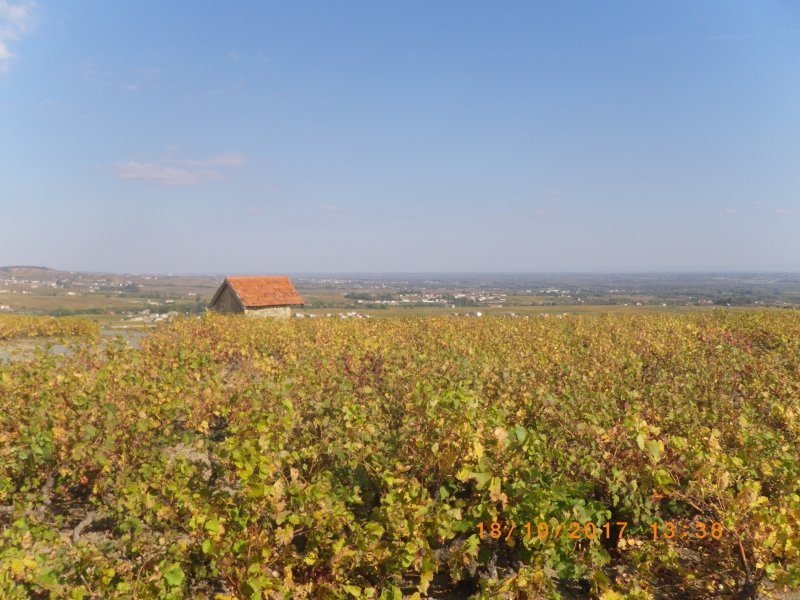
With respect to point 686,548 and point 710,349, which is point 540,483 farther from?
point 710,349

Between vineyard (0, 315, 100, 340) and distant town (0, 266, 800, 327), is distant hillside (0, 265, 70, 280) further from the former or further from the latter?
vineyard (0, 315, 100, 340)

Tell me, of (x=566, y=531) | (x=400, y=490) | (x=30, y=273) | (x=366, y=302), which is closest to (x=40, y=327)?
(x=400, y=490)

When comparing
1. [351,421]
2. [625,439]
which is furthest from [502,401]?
[351,421]

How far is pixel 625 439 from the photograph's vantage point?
17.1 feet

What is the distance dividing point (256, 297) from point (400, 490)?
24.8m

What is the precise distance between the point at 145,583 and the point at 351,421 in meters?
2.47

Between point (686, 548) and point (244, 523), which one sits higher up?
point (244, 523)

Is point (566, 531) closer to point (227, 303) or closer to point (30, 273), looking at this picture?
point (227, 303)

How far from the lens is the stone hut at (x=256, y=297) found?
27023 mm

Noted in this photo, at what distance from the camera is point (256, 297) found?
27.6 meters

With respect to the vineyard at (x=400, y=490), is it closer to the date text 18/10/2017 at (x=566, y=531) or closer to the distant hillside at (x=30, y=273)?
the date text 18/10/2017 at (x=566, y=531)

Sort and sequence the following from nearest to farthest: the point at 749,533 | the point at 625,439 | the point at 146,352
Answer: the point at 749,533 < the point at 625,439 < the point at 146,352

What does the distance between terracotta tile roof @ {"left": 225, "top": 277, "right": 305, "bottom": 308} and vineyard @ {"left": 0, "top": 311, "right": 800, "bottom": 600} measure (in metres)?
18.9

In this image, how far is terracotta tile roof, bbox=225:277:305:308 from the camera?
27.2m
